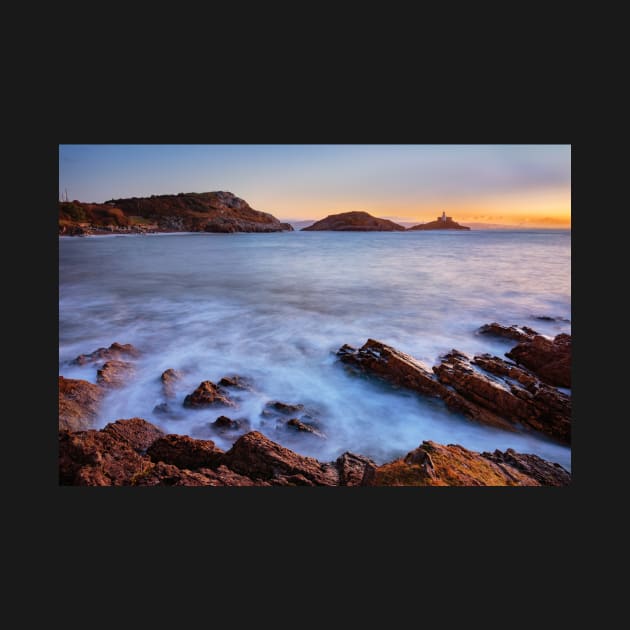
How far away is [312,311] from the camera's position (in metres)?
5.30

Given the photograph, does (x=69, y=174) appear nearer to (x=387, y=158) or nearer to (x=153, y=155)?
(x=153, y=155)

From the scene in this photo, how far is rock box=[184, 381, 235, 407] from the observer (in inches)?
136

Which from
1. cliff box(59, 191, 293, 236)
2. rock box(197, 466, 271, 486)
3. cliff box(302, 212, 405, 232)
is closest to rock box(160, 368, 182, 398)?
rock box(197, 466, 271, 486)

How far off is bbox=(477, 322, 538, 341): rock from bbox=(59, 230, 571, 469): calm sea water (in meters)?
0.12

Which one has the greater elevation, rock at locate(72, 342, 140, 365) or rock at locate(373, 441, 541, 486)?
rock at locate(72, 342, 140, 365)

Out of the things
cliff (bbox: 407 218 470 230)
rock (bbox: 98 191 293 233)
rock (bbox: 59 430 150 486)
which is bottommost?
rock (bbox: 59 430 150 486)

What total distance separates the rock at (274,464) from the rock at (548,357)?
104 inches

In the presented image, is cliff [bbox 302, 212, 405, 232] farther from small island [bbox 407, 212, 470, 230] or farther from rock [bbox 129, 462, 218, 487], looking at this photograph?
rock [bbox 129, 462, 218, 487]

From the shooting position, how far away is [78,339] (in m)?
4.21

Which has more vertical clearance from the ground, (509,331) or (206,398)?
(509,331)

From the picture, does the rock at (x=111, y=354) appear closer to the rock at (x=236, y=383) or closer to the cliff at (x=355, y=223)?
the rock at (x=236, y=383)

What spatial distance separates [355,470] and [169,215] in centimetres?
529

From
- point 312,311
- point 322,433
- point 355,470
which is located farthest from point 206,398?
point 312,311

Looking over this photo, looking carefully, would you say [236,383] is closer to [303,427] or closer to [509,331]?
[303,427]
